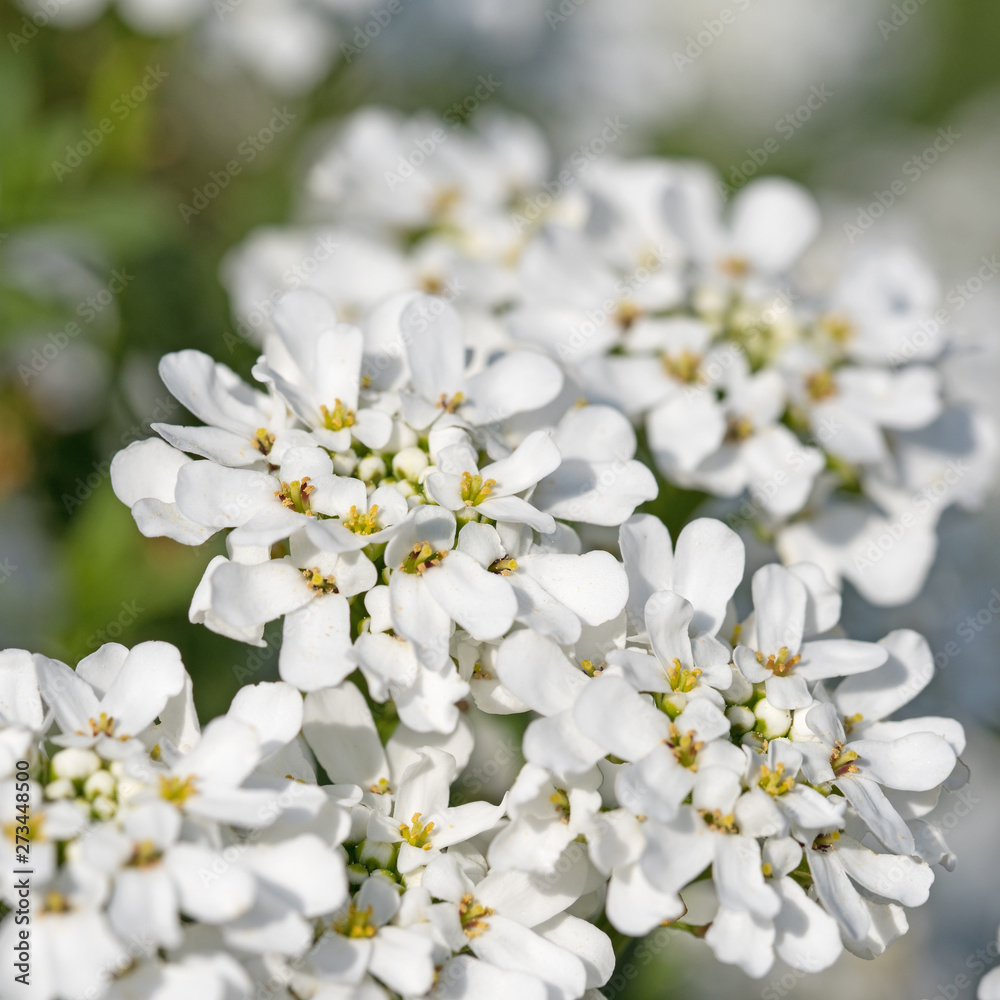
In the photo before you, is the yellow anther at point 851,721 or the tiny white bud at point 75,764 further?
the yellow anther at point 851,721

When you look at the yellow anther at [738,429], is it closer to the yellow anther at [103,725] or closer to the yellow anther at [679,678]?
the yellow anther at [679,678]

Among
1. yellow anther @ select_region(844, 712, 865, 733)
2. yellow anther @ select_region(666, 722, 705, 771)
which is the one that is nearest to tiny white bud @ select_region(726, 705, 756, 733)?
yellow anther @ select_region(666, 722, 705, 771)

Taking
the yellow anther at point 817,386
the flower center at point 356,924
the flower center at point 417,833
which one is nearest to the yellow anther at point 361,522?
the flower center at point 417,833

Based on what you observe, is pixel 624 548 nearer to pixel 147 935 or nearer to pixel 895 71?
pixel 147 935

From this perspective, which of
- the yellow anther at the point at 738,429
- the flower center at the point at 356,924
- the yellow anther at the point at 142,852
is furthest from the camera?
the yellow anther at the point at 738,429

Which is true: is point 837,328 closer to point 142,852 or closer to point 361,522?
point 361,522

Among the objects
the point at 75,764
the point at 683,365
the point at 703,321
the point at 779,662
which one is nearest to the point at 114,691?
the point at 75,764
